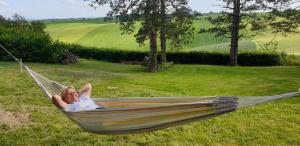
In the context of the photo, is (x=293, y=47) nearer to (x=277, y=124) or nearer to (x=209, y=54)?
(x=209, y=54)

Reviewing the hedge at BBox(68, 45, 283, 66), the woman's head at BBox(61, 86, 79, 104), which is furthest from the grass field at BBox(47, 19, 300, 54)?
the woman's head at BBox(61, 86, 79, 104)

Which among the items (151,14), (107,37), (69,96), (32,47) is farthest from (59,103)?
(107,37)

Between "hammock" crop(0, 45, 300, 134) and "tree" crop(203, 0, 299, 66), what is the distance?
17.1 metres

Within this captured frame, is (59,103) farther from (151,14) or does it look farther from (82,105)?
(151,14)

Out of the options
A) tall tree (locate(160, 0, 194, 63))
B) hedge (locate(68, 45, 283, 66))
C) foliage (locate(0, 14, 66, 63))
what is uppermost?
tall tree (locate(160, 0, 194, 63))

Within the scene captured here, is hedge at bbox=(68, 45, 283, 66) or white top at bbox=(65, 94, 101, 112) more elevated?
white top at bbox=(65, 94, 101, 112)

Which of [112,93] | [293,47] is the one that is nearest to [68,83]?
[112,93]

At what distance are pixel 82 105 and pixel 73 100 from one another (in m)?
0.11

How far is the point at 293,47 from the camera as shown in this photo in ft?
105

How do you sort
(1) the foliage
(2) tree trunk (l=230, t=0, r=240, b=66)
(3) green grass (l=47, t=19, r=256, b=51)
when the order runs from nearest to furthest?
(1) the foliage → (2) tree trunk (l=230, t=0, r=240, b=66) → (3) green grass (l=47, t=19, r=256, b=51)

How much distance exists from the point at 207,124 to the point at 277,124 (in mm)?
1051

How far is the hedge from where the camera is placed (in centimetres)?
2338

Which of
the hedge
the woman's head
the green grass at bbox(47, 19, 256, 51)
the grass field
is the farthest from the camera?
the green grass at bbox(47, 19, 256, 51)

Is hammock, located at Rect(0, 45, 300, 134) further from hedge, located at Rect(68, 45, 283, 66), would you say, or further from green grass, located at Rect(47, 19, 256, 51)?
green grass, located at Rect(47, 19, 256, 51)
